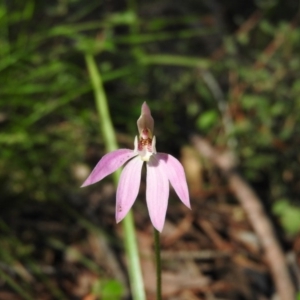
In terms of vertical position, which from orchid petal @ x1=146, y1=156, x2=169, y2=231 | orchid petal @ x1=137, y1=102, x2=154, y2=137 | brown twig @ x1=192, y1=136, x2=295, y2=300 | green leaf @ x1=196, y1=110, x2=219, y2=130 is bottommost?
orchid petal @ x1=146, y1=156, x2=169, y2=231

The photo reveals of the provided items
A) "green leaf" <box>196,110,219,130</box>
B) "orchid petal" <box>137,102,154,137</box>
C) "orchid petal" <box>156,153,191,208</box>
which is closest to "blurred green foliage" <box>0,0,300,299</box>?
"green leaf" <box>196,110,219,130</box>

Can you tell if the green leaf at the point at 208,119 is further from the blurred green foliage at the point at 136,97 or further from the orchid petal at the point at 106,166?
the orchid petal at the point at 106,166

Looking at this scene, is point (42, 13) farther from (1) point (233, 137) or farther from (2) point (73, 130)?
(1) point (233, 137)

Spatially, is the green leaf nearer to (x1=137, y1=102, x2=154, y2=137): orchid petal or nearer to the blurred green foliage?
the blurred green foliage

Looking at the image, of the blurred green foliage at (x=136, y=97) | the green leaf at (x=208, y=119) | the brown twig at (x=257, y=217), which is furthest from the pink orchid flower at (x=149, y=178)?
the green leaf at (x=208, y=119)

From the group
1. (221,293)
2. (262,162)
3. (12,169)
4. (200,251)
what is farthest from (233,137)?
(12,169)

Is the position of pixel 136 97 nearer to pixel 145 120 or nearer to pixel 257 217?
pixel 257 217
